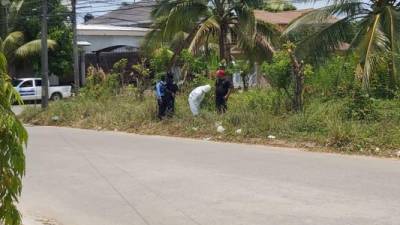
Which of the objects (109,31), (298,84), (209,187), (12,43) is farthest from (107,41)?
(209,187)

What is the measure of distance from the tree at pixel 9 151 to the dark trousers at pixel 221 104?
13422 millimetres

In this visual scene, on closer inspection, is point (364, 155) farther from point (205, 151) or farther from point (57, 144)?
point (57, 144)

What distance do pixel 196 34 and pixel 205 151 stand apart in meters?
11.4

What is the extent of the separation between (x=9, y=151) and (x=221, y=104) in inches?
538

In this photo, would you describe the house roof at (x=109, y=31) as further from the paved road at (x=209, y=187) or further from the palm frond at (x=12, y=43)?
the paved road at (x=209, y=187)

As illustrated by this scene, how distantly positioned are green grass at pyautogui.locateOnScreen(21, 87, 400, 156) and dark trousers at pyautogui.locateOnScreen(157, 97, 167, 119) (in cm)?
25

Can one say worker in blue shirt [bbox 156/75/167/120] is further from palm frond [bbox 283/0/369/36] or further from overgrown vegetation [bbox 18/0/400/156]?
palm frond [bbox 283/0/369/36]

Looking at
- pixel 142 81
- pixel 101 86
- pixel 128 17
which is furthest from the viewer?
pixel 128 17

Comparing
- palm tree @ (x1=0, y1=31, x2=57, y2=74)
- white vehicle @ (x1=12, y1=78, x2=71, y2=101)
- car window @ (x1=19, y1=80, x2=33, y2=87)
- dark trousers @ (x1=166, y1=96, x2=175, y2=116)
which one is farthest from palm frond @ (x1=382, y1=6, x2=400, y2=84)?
palm tree @ (x1=0, y1=31, x2=57, y2=74)

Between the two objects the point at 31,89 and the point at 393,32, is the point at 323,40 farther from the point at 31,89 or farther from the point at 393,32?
the point at 31,89

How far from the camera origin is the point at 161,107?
60.8ft

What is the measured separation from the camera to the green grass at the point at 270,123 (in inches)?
512

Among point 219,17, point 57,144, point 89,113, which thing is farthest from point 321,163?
point 219,17

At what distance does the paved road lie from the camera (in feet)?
24.8
